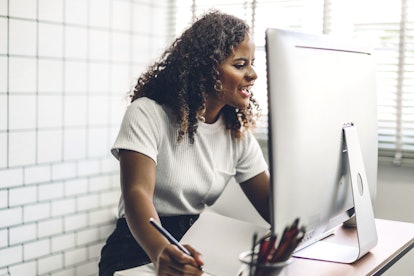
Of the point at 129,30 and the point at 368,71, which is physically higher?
the point at 129,30

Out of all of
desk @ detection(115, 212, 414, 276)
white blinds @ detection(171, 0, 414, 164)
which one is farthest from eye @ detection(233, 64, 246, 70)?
white blinds @ detection(171, 0, 414, 164)

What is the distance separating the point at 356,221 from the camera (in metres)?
1.46

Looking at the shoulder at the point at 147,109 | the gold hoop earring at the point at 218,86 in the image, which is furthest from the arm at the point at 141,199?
the gold hoop earring at the point at 218,86

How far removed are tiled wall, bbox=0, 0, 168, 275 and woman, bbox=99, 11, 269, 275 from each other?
20.5 inches

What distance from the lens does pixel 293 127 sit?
1.16 meters

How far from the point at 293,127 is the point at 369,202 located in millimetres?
487

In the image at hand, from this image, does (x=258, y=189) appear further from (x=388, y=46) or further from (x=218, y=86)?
(x=388, y=46)

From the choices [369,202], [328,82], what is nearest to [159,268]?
[328,82]

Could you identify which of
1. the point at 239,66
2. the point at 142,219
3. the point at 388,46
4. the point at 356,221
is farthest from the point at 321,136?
the point at 388,46

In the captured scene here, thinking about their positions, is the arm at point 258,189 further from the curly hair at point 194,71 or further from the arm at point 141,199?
the arm at point 141,199

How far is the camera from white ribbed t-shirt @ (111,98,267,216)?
1.69 m

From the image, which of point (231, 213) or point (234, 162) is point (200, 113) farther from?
point (231, 213)

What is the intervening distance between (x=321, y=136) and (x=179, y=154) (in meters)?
0.62

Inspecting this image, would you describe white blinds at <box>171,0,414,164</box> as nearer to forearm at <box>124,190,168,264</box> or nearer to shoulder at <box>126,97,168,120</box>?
shoulder at <box>126,97,168,120</box>
